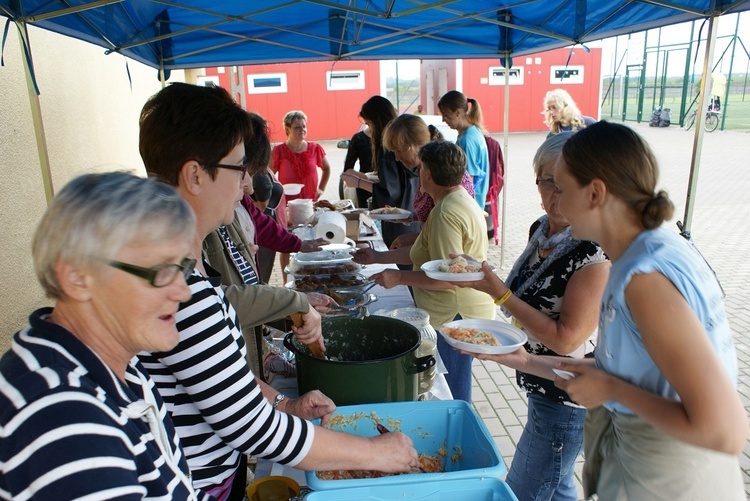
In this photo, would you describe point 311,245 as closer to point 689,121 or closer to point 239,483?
point 239,483

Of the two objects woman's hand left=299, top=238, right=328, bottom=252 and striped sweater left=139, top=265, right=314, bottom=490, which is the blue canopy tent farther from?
striped sweater left=139, top=265, right=314, bottom=490

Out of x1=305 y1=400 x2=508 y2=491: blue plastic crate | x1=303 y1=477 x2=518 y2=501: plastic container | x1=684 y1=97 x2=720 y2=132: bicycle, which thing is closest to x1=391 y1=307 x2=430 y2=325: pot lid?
x1=305 y1=400 x2=508 y2=491: blue plastic crate

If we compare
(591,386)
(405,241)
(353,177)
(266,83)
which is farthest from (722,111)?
(591,386)

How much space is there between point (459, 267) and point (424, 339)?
45 cm

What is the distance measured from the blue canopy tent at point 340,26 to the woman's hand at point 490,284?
1553mm

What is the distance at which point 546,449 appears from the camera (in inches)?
71.1

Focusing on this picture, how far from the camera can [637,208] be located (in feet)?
3.94

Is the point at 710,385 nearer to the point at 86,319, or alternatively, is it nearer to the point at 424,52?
the point at 86,319

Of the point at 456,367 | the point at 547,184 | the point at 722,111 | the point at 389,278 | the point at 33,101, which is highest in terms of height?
the point at 33,101

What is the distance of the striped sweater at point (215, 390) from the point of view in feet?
3.28

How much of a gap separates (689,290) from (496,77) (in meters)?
20.8

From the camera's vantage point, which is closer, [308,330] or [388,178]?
[308,330]

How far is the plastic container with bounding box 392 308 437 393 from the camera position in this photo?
173cm

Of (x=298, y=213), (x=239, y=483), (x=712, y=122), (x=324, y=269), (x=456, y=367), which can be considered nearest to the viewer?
(x=239, y=483)
